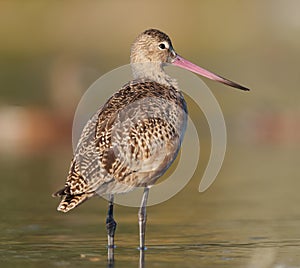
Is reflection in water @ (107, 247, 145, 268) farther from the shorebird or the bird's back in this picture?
the bird's back

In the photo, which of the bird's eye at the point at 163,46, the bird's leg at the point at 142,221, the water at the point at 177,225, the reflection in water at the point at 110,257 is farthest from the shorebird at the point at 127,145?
the bird's eye at the point at 163,46

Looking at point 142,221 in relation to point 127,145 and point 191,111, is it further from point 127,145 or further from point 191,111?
point 191,111

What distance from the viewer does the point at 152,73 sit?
1059cm

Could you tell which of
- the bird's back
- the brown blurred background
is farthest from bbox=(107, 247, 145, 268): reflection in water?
the brown blurred background

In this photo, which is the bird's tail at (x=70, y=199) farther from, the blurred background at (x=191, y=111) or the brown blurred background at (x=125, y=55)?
the brown blurred background at (x=125, y=55)

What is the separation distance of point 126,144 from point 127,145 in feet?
0.05

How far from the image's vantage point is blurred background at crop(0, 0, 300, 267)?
34.7 ft

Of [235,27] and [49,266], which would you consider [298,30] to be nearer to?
[235,27]

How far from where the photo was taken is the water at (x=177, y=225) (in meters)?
8.97

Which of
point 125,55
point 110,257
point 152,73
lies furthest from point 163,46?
point 125,55

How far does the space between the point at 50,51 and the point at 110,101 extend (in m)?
22.9

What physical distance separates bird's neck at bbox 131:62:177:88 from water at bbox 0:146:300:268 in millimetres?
1398

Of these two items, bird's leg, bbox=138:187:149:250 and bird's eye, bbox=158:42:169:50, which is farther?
bird's eye, bbox=158:42:169:50

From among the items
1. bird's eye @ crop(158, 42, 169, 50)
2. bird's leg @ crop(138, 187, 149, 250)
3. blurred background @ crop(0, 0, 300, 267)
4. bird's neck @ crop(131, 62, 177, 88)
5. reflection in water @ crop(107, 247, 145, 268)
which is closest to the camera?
reflection in water @ crop(107, 247, 145, 268)
